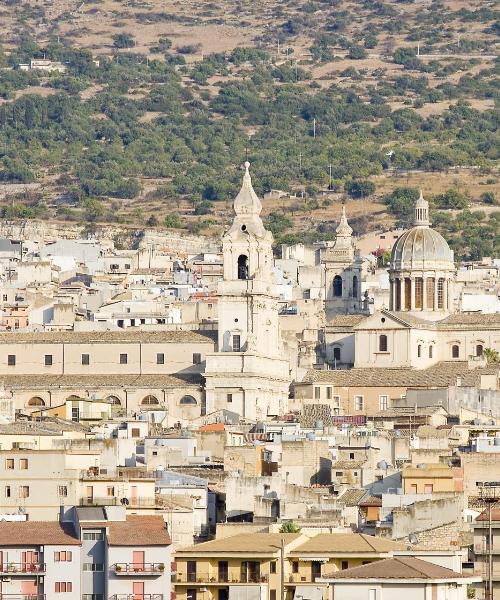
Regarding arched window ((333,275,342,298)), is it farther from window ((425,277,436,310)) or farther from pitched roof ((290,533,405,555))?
pitched roof ((290,533,405,555))

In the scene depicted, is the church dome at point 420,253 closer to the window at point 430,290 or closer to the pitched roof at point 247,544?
the window at point 430,290

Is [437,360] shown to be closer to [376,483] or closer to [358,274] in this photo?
[358,274]

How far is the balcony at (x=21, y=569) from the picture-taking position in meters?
66.1

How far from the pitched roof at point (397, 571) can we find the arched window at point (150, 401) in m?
55.8

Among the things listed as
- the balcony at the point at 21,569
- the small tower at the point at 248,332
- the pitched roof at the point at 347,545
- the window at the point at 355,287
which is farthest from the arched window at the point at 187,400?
the balcony at the point at 21,569

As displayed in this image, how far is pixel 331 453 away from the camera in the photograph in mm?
88062

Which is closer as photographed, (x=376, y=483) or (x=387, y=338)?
(x=376, y=483)

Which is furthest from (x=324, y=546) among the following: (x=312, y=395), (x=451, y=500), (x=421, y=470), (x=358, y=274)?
(x=358, y=274)

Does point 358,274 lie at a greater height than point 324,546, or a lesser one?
greater

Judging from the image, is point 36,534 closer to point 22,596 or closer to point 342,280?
point 22,596

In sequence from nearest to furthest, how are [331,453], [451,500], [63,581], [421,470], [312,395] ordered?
1. [63,581]
2. [451,500]
3. [421,470]
4. [331,453]
5. [312,395]

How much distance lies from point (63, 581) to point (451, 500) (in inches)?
468

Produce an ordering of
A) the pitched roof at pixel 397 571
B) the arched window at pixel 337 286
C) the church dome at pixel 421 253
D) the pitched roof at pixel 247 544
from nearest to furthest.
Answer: the pitched roof at pixel 397 571, the pitched roof at pixel 247 544, the church dome at pixel 421 253, the arched window at pixel 337 286

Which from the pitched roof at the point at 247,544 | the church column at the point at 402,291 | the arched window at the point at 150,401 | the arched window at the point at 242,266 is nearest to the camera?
the pitched roof at the point at 247,544
